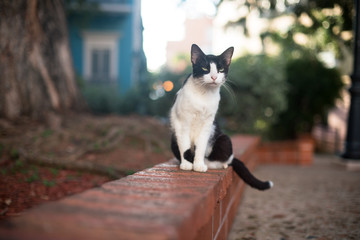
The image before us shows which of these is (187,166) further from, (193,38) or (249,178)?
(193,38)

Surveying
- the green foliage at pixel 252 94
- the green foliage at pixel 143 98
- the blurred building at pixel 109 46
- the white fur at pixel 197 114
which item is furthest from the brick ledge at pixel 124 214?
the blurred building at pixel 109 46

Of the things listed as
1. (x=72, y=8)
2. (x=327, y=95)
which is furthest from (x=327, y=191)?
(x=72, y=8)

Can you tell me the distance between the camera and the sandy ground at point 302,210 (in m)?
2.20

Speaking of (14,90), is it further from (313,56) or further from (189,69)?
(313,56)

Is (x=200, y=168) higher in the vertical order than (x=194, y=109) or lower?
lower

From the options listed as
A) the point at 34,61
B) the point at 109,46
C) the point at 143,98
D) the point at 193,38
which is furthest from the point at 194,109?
the point at 193,38

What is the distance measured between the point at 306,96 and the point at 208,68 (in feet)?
25.4

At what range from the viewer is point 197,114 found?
193cm

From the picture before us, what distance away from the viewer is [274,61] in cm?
674

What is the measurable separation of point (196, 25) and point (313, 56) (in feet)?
112

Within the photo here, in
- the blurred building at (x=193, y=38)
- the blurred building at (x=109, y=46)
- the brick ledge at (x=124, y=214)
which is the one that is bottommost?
the brick ledge at (x=124, y=214)

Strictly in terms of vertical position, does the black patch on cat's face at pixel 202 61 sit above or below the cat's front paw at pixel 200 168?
above

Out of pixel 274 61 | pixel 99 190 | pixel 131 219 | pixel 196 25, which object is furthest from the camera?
pixel 196 25

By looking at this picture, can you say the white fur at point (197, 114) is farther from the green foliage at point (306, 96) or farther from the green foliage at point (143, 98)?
the green foliage at point (306, 96)
